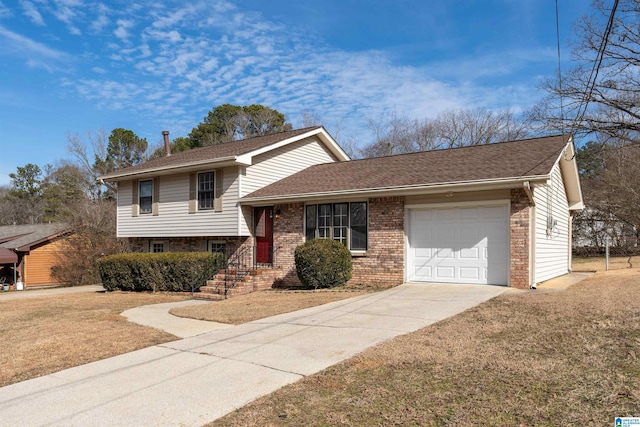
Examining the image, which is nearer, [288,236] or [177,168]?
[288,236]

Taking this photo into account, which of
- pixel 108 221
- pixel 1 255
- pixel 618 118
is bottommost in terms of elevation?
pixel 1 255

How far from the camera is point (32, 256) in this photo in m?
28.4

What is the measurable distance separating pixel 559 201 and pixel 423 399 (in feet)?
45.7

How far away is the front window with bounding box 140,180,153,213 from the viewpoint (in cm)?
1953

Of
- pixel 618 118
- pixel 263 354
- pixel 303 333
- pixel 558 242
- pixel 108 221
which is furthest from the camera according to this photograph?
pixel 108 221

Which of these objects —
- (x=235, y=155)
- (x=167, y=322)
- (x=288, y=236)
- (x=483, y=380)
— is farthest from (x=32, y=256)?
(x=483, y=380)

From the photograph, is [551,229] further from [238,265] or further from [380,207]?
[238,265]

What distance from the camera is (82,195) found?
127 feet

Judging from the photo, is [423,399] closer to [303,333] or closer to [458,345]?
[458,345]

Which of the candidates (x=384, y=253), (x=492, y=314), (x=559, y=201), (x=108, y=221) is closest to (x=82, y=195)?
(x=108, y=221)

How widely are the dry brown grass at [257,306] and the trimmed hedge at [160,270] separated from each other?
246 centimetres

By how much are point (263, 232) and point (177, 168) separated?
13.2ft

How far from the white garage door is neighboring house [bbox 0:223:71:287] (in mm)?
22558

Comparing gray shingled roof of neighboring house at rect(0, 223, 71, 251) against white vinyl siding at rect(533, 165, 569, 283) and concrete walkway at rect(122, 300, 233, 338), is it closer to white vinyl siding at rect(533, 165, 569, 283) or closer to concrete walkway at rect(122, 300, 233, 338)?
concrete walkway at rect(122, 300, 233, 338)
